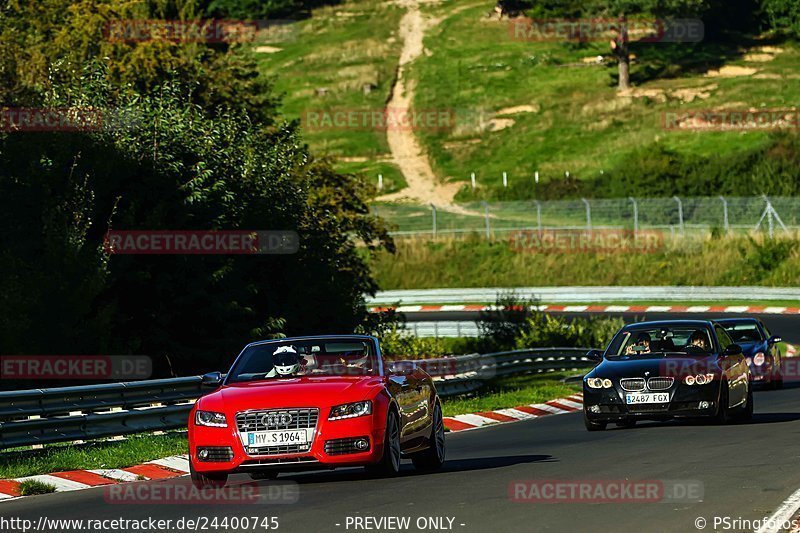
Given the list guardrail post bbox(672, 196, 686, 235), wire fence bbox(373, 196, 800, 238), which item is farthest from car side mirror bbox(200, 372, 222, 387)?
guardrail post bbox(672, 196, 686, 235)

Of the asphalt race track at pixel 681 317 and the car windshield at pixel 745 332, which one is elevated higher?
the car windshield at pixel 745 332

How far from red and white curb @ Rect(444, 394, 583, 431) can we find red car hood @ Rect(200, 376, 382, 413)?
828 centimetres

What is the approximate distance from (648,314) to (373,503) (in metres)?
38.1

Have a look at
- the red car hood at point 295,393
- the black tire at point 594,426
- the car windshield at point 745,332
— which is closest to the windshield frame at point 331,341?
the red car hood at point 295,393

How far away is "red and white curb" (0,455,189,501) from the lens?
13.9 meters

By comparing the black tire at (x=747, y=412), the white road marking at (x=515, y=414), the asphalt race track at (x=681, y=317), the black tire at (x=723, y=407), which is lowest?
the asphalt race track at (x=681, y=317)

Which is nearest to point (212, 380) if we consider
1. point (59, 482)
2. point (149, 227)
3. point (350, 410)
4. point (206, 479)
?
point (206, 479)

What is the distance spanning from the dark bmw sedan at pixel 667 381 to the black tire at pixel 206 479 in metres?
6.82

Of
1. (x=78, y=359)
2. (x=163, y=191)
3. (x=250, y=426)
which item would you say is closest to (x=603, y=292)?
(x=163, y=191)

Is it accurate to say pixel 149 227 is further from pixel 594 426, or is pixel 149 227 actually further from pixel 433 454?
pixel 433 454

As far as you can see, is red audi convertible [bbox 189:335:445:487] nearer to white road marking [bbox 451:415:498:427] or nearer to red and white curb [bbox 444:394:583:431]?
red and white curb [bbox 444:394:583:431]

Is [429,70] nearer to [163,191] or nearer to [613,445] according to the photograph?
[163,191]

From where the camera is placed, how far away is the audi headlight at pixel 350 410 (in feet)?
40.6

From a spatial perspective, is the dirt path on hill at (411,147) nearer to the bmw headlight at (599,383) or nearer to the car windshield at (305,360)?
the bmw headlight at (599,383)
